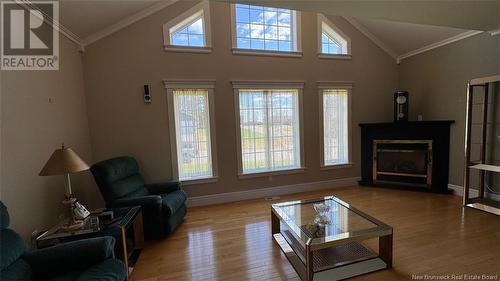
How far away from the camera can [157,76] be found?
3695mm

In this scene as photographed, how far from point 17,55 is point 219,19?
2657 millimetres

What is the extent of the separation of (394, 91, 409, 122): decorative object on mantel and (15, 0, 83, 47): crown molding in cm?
524

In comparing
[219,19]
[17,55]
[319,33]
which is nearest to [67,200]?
[17,55]

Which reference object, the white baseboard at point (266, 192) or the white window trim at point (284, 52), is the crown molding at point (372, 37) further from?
the white baseboard at point (266, 192)

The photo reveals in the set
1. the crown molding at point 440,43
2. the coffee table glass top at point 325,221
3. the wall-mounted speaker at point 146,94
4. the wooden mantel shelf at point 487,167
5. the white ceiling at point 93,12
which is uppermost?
the white ceiling at point 93,12

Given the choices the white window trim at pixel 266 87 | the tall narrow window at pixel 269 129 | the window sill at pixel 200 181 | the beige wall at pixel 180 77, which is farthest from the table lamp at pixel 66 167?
the tall narrow window at pixel 269 129

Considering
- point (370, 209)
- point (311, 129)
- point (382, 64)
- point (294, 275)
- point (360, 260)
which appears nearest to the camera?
point (294, 275)

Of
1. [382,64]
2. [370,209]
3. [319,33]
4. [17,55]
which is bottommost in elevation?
[370,209]

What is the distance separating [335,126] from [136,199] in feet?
12.1

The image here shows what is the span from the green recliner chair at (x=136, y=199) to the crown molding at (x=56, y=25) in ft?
5.44

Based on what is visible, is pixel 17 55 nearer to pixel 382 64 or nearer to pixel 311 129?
pixel 311 129

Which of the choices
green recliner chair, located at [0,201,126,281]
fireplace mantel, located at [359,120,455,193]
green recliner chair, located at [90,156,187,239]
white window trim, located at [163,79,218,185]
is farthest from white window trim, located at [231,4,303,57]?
green recliner chair, located at [0,201,126,281]

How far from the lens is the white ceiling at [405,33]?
389 cm

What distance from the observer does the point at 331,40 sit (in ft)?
15.1
